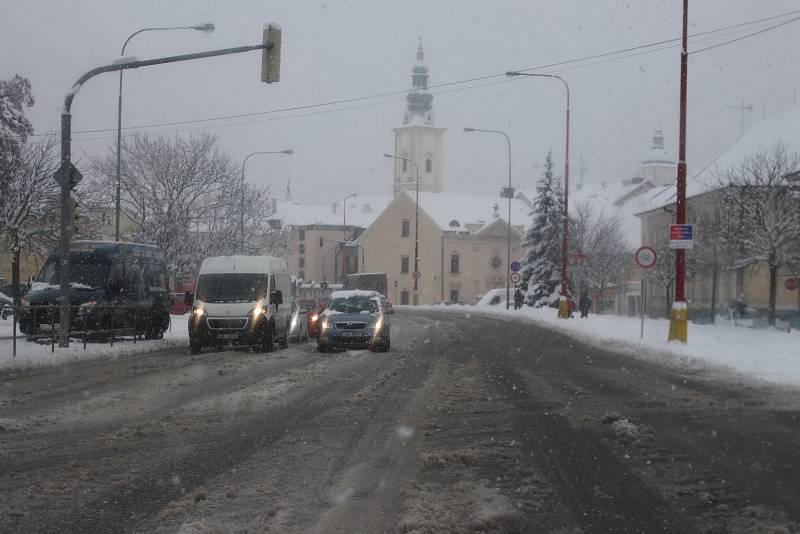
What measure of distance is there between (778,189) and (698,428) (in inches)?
1248

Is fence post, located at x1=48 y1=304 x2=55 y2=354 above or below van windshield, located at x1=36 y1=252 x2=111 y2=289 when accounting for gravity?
below

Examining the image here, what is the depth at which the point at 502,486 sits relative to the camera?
7.20m

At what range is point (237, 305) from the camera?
923 inches

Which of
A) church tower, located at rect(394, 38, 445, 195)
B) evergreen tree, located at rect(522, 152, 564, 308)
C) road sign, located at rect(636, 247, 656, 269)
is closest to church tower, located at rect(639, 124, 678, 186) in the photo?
church tower, located at rect(394, 38, 445, 195)

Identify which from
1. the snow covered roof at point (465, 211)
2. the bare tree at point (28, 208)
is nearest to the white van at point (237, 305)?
the bare tree at point (28, 208)

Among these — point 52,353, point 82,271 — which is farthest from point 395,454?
point 82,271

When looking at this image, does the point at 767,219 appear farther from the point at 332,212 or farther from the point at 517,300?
the point at 332,212

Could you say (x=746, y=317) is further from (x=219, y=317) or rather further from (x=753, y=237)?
(x=219, y=317)

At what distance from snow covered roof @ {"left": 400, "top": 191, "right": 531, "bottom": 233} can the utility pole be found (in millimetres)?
79697

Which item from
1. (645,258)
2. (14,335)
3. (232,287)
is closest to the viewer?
(14,335)

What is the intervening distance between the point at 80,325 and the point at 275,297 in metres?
4.71

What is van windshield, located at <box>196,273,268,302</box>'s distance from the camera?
23703 mm

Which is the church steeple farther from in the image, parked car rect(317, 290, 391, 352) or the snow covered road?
the snow covered road

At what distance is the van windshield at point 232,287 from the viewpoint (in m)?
23.7
